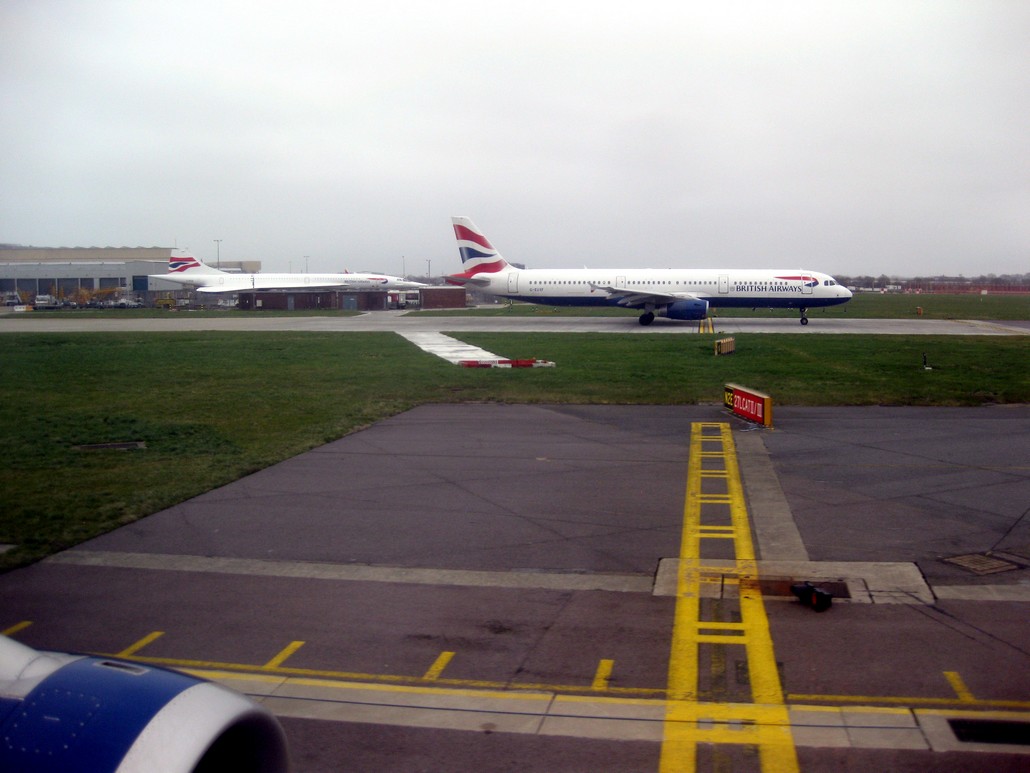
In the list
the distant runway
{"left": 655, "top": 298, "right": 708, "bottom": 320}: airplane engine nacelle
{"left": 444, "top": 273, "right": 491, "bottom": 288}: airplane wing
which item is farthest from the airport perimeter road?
{"left": 444, "top": 273, "right": 491, "bottom": 288}: airplane wing

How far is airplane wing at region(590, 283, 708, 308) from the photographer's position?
52.2m

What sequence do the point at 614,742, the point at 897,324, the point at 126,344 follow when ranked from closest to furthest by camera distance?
1. the point at 614,742
2. the point at 126,344
3. the point at 897,324

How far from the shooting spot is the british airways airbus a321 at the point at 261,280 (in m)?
88.3

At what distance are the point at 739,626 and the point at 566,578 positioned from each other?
6.77 ft

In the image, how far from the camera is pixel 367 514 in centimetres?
1238

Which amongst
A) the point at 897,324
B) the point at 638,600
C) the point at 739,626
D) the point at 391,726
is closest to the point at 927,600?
the point at 739,626

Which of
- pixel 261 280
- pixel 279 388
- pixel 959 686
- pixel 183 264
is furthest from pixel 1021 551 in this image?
pixel 183 264

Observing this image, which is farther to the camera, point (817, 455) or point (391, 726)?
point (817, 455)

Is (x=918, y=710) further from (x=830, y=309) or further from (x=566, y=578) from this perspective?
(x=830, y=309)

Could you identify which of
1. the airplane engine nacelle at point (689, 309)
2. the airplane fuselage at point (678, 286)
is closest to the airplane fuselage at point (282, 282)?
the airplane fuselage at point (678, 286)

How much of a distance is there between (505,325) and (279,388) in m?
29.3

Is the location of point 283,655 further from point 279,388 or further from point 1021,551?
point 279,388

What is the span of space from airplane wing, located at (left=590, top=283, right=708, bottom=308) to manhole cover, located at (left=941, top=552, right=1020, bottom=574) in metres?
42.0

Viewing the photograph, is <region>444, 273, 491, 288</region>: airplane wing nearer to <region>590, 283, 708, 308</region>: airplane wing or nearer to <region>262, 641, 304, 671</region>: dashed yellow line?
<region>590, 283, 708, 308</region>: airplane wing
